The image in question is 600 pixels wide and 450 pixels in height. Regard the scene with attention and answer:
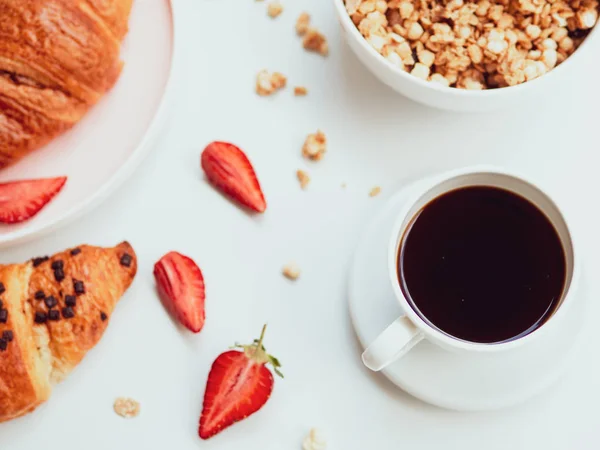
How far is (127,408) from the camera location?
1537mm

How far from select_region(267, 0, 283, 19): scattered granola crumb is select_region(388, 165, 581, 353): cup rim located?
40 cm

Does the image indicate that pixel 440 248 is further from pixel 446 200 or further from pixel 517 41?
pixel 517 41

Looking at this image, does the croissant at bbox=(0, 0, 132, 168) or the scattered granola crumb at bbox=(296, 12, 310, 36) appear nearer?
the croissant at bbox=(0, 0, 132, 168)

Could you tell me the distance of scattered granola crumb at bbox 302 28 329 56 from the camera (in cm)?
160

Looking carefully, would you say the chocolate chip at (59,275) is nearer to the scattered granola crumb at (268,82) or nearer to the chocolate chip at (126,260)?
the chocolate chip at (126,260)

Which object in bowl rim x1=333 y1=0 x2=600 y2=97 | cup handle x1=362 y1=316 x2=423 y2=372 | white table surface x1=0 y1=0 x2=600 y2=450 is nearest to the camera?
cup handle x1=362 y1=316 x2=423 y2=372

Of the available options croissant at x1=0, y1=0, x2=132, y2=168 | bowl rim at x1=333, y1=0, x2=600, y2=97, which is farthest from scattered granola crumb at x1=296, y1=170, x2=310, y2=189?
croissant at x1=0, y1=0, x2=132, y2=168

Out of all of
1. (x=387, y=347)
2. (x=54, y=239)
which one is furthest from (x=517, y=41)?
(x=54, y=239)

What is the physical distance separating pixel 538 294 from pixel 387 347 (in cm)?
25

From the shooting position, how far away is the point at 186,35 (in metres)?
1.62

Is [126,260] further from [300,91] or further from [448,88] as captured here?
[448,88]

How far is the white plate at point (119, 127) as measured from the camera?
5.03 feet

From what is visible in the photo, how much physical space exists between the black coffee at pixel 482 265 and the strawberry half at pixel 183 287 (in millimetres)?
320

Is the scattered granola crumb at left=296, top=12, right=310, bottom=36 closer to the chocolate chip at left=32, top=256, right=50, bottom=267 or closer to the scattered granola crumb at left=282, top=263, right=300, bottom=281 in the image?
the scattered granola crumb at left=282, top=263, right=300, bottom=281
